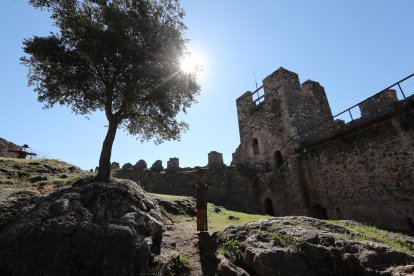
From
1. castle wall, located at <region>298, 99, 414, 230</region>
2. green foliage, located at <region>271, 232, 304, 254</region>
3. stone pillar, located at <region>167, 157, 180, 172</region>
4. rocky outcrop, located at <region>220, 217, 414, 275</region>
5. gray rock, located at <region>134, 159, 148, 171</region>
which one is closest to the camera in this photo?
rocky outcrop, located at <region>220, 217, 414, 275</region>

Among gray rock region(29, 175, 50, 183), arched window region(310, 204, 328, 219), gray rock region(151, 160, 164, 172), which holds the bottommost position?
arched window region(310, 204, 328, 219)

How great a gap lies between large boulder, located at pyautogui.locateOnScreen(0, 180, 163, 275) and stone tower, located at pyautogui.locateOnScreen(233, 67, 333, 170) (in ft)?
48.3

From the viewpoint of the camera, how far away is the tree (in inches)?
424

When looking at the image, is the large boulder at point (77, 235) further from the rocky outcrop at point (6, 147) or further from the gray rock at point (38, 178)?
the rocky outcrop at point (6, 147)

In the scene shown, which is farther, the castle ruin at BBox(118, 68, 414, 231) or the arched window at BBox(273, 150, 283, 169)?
the arched window at BBox(273, 150, 283, 169)

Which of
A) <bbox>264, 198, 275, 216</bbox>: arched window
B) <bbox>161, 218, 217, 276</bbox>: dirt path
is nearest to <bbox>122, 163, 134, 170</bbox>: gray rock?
<bbox>264, 198, 275, 216</bbox>: arched window

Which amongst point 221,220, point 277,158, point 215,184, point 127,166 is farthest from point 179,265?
point 277,158

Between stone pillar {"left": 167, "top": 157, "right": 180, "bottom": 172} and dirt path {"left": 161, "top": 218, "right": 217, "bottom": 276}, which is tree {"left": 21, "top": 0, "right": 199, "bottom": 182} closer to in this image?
dirt path {"left": 161, "top": 218, "right": 217, "bottom": 276}

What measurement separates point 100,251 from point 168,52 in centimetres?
881

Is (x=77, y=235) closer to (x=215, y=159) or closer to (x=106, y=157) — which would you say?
(x=106, y=157)

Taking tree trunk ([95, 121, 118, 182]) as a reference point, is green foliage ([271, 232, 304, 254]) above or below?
below

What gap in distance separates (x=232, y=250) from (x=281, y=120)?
49.8ft

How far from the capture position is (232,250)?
723cm

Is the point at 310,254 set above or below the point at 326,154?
below
